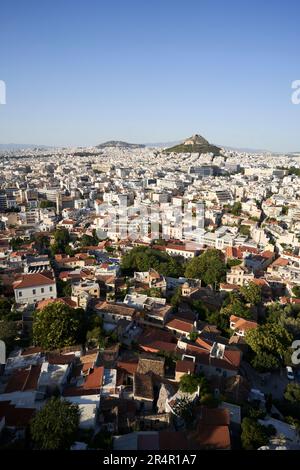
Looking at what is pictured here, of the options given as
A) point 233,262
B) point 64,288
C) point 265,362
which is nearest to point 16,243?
point 64,288

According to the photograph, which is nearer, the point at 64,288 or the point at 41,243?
the point at 64,288

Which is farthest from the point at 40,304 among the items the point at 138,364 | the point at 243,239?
the point at 243,239

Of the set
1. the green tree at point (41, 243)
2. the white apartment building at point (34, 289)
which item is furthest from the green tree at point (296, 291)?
the green tree at point (41, 243)

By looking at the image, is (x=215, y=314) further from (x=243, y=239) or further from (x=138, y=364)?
(x=243, y=239)

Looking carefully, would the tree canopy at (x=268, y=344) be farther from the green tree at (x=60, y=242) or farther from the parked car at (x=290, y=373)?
the green tree at (x=60, y=242)

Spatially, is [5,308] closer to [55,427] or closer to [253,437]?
[55,427]

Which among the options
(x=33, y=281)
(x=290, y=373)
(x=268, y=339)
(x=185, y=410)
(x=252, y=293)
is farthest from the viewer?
(x=252, y=293)

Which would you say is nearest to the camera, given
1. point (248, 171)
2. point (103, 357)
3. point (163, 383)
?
point (163, 383)
